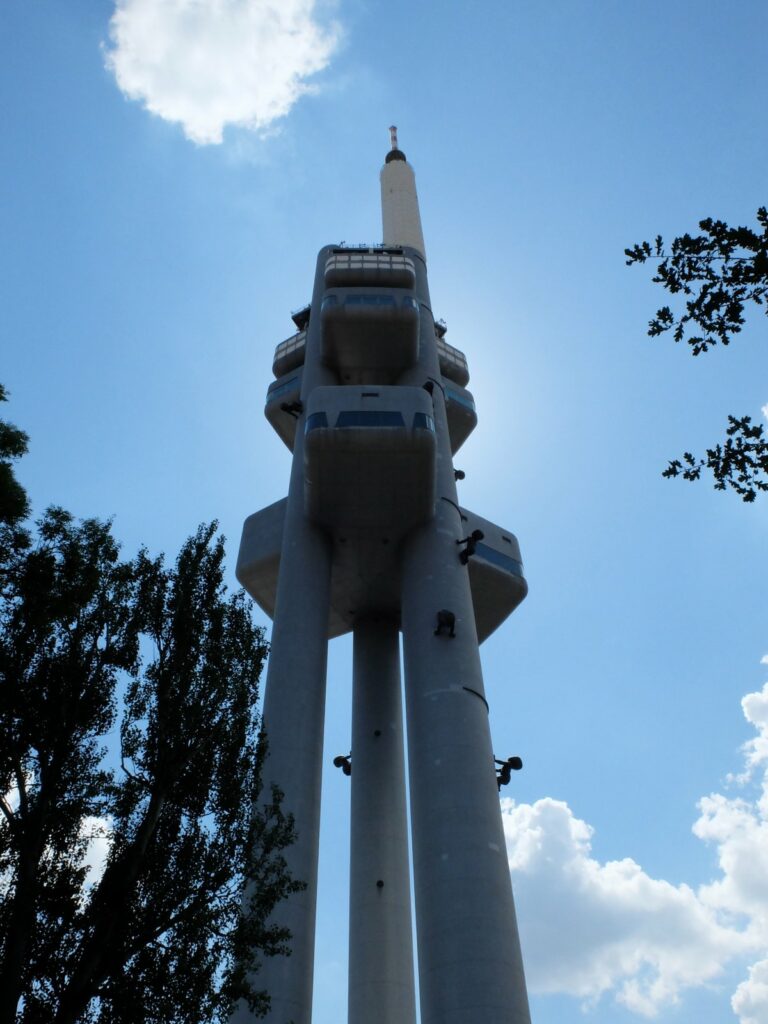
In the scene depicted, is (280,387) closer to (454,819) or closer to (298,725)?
(298,725)

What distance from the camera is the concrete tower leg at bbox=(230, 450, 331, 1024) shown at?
1889 cm

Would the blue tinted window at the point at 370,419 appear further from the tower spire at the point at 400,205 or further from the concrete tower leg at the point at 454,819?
the tower spire at the point at 400,205

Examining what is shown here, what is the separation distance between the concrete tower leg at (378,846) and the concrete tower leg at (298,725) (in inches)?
190

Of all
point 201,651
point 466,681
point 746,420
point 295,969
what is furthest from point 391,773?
point 746,420

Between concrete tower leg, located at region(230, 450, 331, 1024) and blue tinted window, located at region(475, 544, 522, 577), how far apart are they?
225 inches

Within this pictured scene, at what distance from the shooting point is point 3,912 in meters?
10.4

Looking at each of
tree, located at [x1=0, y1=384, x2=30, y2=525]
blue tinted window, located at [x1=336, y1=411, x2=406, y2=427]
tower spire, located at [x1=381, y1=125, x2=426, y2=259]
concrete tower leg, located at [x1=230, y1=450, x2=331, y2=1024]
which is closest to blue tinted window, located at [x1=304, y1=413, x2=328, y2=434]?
blue tinted window, located at [x1=336, y1=411, x2=406, y2=427]

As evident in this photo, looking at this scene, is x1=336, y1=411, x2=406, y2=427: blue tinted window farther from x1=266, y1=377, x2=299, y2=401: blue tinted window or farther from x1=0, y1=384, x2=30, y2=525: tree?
x1=0, y1=384, x2=30, y2=525: tree

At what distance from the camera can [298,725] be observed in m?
22.5

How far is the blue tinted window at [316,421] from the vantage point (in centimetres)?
2575

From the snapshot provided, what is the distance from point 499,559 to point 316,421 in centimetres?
899

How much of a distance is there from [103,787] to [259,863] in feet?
8.38

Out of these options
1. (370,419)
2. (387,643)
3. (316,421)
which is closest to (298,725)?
(387,643)

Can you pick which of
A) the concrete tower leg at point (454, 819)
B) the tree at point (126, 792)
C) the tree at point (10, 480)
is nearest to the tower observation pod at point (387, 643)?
the concrete tower leg at point (454, 819)
